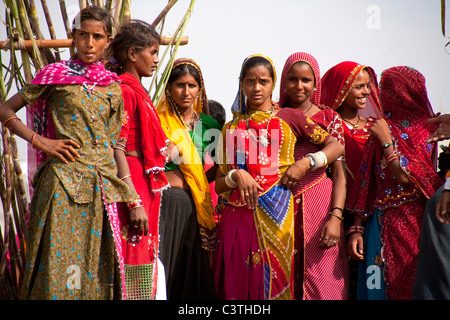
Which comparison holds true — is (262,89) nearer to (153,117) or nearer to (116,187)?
(153,117)

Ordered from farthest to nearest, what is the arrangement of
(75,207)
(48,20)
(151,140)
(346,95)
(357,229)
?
(346,95) < (48,20) < (357,229) < (151,140) < (75,207)

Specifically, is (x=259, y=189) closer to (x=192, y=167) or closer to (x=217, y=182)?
(x=217, y=182)

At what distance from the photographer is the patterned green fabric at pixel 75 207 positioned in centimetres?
296

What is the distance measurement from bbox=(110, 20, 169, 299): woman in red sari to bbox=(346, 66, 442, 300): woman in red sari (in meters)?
1.33

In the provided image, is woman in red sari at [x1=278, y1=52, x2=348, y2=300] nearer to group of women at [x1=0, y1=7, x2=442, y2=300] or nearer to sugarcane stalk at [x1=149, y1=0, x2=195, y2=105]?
group of women at [x1=0, y1=7, x2=442, y2=300]

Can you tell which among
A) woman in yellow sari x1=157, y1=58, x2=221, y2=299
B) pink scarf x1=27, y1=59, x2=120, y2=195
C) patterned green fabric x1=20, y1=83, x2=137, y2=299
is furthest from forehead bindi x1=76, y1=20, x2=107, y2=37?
woman in yellow sari x1=157, y1=58, x2=221, y2=299

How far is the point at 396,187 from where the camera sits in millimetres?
3637

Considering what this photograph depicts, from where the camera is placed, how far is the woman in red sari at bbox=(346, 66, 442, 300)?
350 cm

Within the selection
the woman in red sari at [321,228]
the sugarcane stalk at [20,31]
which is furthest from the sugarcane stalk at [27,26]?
the woman in red sari at [321,228]

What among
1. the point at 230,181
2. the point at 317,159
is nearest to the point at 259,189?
the point at 230,181

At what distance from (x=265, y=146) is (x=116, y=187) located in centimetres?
104

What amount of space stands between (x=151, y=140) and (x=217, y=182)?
573 mm

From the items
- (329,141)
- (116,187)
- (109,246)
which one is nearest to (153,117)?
(116,187)
